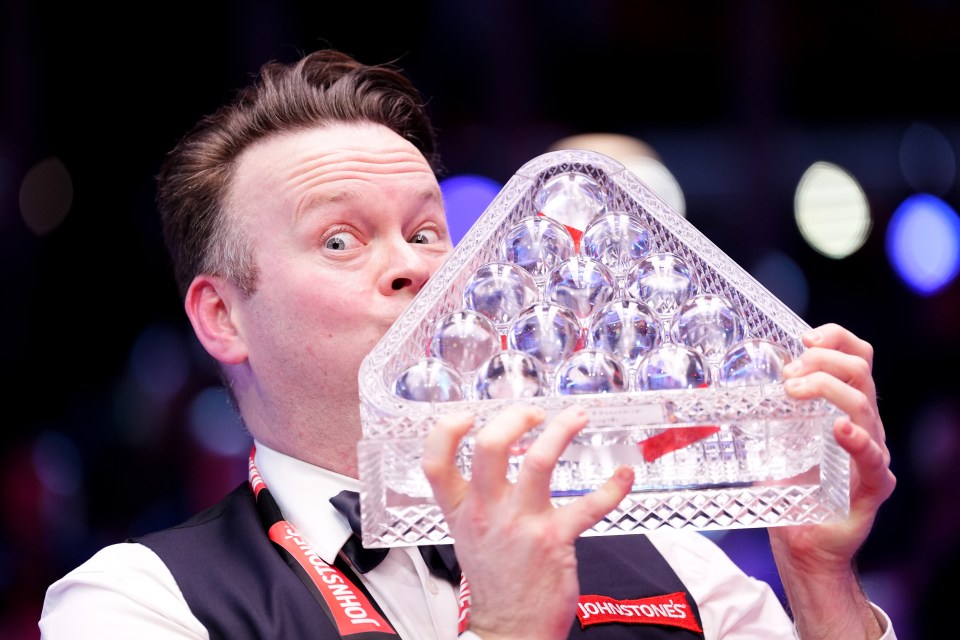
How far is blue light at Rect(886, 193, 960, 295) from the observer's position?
4711mm

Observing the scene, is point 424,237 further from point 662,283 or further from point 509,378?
point 509,378

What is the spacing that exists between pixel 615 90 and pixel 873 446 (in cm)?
356

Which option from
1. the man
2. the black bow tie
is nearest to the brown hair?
the man

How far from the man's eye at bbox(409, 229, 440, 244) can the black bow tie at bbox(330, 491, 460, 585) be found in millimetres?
401

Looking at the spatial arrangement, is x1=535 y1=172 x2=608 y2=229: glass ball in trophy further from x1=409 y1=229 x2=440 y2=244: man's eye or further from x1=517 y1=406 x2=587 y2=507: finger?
x1=517 y1=406 x2=587 y2=507: finger

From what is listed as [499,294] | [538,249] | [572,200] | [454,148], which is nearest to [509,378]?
[499,294]

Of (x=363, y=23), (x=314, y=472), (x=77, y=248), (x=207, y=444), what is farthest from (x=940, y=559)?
(x=77, y=248)

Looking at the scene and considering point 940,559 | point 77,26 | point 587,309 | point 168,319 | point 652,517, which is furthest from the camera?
point 168,319

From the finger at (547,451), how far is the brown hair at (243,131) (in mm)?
750

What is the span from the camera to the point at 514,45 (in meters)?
4.03

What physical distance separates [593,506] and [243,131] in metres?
1.02

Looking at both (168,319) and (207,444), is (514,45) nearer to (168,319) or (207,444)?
(168,319)

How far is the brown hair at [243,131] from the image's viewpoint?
5.39 feet

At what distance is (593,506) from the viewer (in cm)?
95
